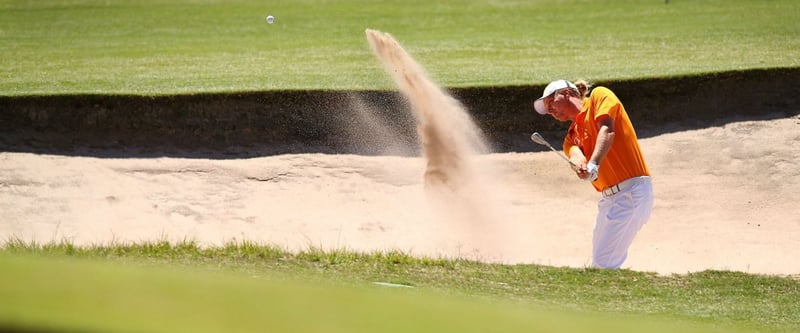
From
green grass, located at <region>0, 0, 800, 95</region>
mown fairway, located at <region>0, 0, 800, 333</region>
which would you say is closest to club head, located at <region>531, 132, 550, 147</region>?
mown fairway, located at <region>0, 0, 800, 333</region>

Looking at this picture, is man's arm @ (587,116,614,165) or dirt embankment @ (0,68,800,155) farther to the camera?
dirt embankment @ (0,68,800,155)

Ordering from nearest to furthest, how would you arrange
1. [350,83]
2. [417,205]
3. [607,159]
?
[607,159] → [417,205] → [350,83]

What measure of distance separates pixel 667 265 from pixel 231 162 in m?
5.31

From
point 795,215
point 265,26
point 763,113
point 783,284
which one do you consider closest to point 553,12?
point 265,26

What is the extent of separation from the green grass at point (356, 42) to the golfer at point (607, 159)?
3.79m

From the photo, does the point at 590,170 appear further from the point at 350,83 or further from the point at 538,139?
the point at 350,83

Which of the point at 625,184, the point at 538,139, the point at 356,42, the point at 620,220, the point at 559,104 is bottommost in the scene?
the point at 620,220

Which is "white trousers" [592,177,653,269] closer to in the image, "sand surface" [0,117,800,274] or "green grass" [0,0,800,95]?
"sand surface" [0,117,800,274]

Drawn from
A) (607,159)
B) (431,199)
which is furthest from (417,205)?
(607,159)

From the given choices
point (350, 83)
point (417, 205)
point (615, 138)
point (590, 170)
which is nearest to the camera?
point (590, 170)

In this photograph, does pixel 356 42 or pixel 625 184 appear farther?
pixel 356 42

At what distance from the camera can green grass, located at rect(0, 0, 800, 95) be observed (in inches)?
552

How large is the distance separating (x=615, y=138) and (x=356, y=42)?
360 inches

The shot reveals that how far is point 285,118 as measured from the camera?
42.0 feet
